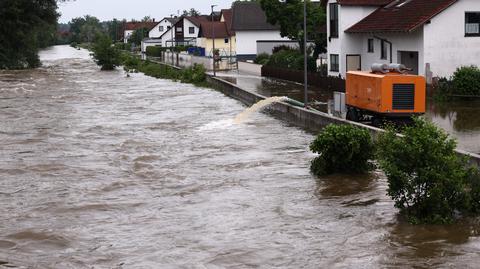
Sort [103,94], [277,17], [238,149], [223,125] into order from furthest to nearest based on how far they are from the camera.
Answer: [277,17], [103,94], [223,125], [238,149]

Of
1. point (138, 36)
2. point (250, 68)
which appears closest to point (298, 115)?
point (250, 68)

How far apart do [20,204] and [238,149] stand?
8.61m

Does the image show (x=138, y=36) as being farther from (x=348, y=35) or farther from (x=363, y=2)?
(x=363, y=2)

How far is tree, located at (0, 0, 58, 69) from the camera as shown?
2724 inches

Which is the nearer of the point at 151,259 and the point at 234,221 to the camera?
the point at 151,259

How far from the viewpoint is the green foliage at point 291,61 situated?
157 feet

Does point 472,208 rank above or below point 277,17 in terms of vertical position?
below

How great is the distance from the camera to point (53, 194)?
1611 centimetres

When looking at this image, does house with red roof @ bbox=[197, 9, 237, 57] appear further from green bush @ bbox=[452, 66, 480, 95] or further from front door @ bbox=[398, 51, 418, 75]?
green bush @ bbox=[452, 66, 480, 95]

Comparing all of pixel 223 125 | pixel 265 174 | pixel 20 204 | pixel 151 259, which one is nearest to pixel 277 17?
pixel 223 125

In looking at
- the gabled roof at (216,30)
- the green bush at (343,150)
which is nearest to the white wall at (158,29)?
the gabled roof at (216,30)

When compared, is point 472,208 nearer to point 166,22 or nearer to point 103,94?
point 103,94

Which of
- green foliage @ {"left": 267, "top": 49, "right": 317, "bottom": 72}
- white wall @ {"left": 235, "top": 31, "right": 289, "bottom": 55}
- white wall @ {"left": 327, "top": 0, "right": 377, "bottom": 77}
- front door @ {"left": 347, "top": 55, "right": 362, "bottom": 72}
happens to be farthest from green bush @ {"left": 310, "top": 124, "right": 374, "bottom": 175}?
white wall @ {"left": 235, "top": 31, "right": 289, "bottom": 55}

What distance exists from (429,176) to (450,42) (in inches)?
930
